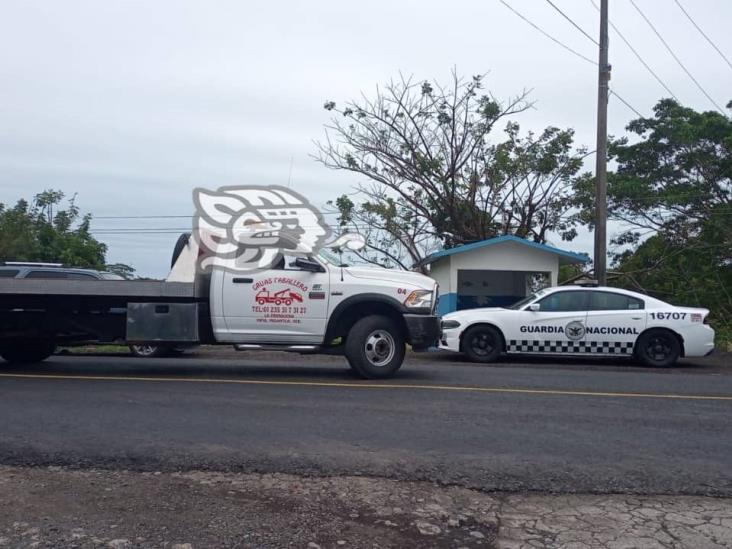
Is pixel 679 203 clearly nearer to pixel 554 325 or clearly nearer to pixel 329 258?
pixel 554 325

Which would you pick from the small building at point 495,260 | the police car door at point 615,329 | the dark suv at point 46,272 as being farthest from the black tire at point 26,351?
the small building at point 495,260

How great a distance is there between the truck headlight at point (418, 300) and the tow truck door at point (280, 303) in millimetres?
1124

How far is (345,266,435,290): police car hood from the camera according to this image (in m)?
11.1

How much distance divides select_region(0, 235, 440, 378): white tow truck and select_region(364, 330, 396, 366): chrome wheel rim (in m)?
0.01

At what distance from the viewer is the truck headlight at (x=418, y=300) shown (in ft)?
35.8

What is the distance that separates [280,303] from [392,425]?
3746mm

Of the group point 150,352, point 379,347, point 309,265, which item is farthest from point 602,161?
point 150,352

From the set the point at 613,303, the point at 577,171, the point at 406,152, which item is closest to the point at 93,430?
the point at 613,303

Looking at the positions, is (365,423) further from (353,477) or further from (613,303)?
(613,303)

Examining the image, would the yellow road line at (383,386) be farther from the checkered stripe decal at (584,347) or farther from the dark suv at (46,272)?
the checkered stripe decal at (584,347)

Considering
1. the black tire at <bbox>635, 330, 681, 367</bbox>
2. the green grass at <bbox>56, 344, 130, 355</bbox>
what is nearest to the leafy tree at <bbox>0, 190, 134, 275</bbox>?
the green grass at <bbox>56, 344, 130, 355</bbox>

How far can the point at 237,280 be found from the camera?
11.1 metres

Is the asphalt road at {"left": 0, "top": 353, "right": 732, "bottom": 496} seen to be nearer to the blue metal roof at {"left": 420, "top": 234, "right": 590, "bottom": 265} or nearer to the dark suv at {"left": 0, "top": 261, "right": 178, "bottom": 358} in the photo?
the dark suv at {"left": 0, "top": 261, "right": 178, "bottom": 358}

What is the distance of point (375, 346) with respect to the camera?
36.0 feet
